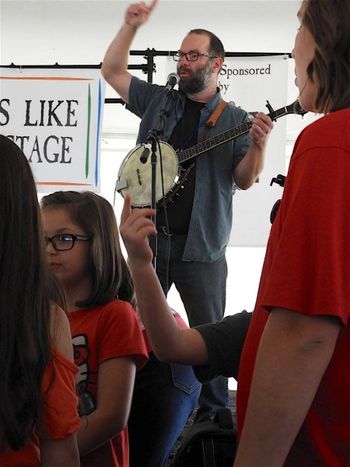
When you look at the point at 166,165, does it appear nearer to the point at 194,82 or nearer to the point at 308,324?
the point at 194,82

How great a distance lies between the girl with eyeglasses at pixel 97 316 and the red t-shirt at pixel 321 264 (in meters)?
0.73

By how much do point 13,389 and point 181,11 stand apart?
565cm

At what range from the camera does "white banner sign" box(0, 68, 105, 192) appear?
438cm

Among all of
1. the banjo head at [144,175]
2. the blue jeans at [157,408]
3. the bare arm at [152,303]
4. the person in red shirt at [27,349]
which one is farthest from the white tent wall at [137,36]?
the person in red shirt at [27,349]

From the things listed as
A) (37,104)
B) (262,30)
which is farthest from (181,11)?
(37,104)

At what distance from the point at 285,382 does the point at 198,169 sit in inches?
98.4

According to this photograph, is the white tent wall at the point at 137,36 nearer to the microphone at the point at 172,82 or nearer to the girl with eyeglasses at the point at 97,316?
the microphone at the point at 172,82

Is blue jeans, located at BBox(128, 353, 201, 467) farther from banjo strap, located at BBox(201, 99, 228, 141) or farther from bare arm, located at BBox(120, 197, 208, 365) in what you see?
banjo strap, located at BBox(201, 99, 228, 141)

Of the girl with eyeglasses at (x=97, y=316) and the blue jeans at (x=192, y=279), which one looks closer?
the girl with eyeglasses at (x=97, y=316)

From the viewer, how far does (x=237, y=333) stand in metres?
1.35

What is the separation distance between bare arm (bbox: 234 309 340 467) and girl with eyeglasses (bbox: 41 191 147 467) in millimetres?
742

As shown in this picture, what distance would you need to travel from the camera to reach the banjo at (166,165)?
10.9 feet

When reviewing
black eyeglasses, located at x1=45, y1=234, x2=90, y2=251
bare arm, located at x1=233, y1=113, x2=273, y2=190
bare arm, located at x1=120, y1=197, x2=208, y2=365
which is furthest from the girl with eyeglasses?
bare arm, located at x1=233, y1=113, x2=273, y2=190

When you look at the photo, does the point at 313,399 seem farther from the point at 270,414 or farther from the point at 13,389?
the point at 13,389
